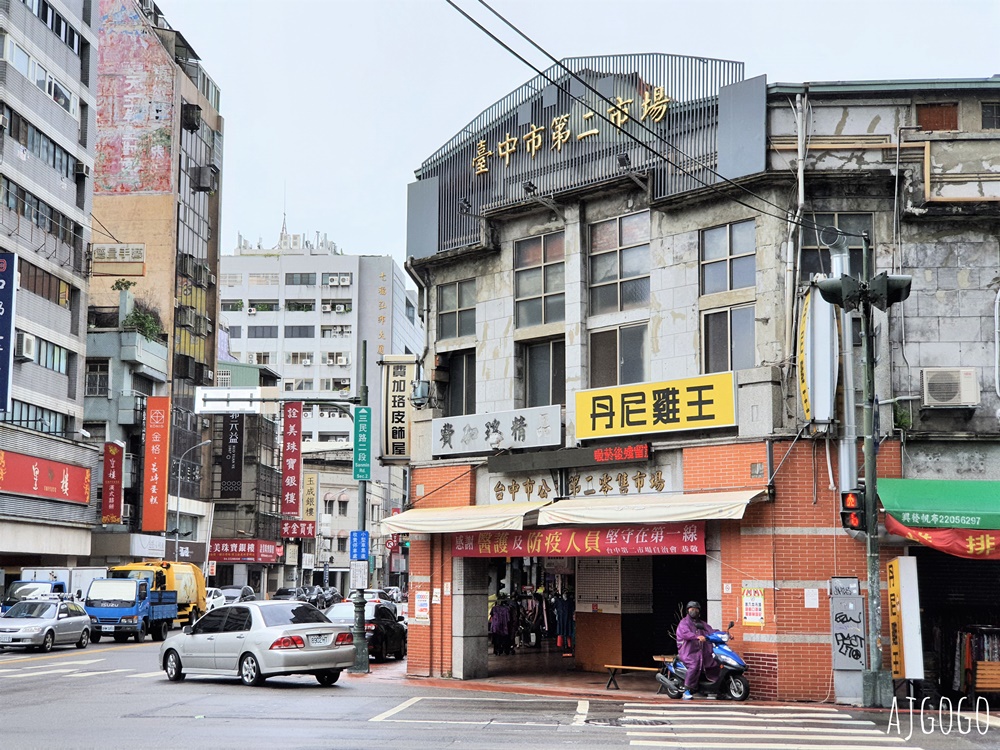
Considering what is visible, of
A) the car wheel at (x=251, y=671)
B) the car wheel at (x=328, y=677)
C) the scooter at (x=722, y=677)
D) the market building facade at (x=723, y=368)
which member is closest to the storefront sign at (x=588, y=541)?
the market building facade at (x=723, y=368)

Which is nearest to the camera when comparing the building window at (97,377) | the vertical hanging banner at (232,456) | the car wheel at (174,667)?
the car wheel at (174,667)

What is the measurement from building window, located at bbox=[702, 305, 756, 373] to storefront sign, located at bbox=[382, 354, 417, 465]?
7883 millimetres

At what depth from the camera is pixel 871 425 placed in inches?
763

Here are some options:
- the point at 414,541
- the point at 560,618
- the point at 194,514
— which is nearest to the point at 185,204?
the point at 194,514

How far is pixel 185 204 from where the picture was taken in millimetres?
74688

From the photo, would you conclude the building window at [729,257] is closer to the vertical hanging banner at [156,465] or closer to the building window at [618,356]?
the building window at [618,356]

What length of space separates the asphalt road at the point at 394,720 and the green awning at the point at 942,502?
3035 mm

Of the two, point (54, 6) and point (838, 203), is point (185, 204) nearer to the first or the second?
point (54, 6)

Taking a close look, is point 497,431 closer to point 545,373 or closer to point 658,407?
point 545,373

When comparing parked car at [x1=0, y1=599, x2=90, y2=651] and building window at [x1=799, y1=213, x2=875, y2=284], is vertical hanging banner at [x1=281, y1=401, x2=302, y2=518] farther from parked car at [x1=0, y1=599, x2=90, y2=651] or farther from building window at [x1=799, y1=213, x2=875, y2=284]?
building window at [x1=799, y1=213, x2=875, y2=284]

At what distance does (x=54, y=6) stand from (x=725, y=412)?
43.4 meters

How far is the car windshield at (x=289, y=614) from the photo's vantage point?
22.2 m

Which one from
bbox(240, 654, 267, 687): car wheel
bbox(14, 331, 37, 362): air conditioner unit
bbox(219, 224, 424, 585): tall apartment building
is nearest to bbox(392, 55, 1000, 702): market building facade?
bbox(240, 654, 267, 687): car wheel

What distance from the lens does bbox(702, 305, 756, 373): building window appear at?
2230 centimetres
